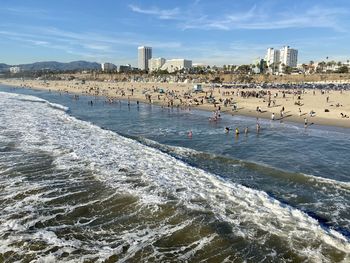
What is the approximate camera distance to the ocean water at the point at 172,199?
11375mm

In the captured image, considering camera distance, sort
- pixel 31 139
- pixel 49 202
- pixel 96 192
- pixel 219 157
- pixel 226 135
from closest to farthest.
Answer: pixel 49 202, pixel 96 192, pixel 219 157, pixel 31 139, pixel 226 135

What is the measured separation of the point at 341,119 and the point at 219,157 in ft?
73.9

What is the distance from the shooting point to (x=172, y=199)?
15.5m

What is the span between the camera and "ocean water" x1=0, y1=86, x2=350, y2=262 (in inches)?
448

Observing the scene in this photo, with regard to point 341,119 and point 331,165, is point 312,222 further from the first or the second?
point 341,119

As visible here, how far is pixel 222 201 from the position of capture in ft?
50.3

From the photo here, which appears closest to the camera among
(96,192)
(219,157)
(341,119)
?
(96,192)

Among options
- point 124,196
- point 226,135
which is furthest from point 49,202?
point 226,135

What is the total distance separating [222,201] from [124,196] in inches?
179

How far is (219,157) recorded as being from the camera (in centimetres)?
2314

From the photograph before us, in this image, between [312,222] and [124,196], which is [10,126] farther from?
[312,222]

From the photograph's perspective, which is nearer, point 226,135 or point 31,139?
point 31,139

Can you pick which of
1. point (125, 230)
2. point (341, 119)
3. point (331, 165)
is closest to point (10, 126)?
point (125, 230)

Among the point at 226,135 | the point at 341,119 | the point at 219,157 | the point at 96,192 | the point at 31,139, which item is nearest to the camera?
the point at 96,192
